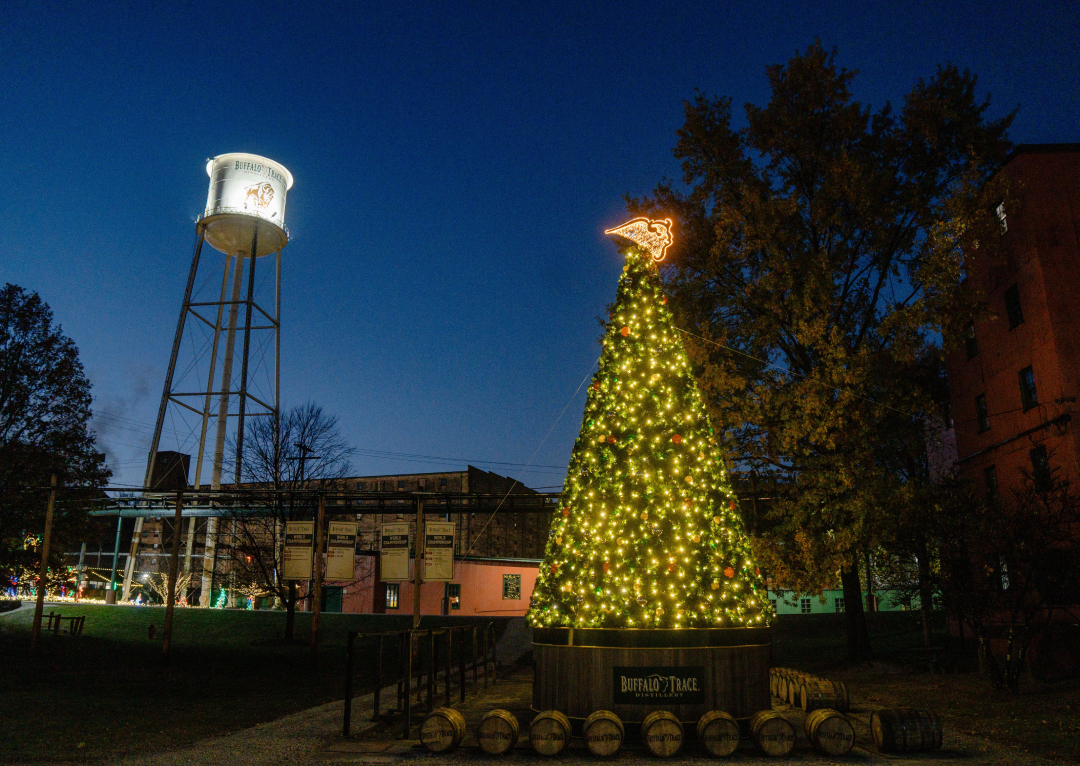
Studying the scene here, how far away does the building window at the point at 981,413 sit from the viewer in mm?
21844

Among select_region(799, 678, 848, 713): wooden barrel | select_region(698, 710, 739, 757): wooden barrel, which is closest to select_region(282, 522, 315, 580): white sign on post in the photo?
select_region(799, 678, 848, 713): wooden barrel

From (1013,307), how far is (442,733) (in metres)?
18.3

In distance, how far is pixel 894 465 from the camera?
81.9ft

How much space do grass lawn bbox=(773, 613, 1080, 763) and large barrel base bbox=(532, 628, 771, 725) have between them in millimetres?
3563

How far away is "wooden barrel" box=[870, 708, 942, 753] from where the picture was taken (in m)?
8.84

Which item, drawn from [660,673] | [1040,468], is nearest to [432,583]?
[1040,468]

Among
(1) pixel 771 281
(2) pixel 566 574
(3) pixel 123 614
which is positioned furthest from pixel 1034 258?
(3) pixel 123 614

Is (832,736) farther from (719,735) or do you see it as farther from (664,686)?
(664,686)

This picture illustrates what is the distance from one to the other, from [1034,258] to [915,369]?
394cm

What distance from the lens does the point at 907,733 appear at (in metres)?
8.88

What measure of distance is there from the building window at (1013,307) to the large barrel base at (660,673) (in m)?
14.4

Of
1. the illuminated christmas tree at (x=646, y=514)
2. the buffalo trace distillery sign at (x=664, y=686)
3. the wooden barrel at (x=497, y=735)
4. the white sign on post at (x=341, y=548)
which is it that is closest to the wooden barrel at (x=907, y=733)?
the illuminated christmas tree at (x=646, y=514)

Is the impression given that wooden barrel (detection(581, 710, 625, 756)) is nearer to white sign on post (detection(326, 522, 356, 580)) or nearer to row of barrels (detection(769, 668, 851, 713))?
row of barrels (detection(769, 668, 851, 713))

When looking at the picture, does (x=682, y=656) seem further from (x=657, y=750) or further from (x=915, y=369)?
(x=915, y=369)
